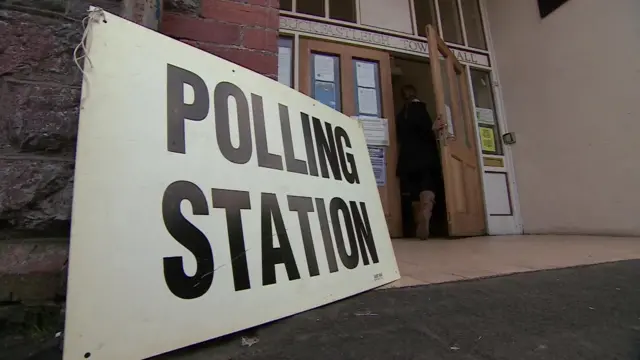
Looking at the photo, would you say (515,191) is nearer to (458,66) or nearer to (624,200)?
(624,200)

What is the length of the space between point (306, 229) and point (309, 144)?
0.22 meters

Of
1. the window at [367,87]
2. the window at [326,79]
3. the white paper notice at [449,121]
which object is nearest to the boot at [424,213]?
the white paper notice at [449,121]

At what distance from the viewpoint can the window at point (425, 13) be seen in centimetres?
297

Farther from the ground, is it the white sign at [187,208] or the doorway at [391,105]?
the doorway at [391,105]

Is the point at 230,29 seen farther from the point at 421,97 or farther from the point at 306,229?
the point at 421,97

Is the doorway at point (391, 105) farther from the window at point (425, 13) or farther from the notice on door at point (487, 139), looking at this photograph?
the window at point (425, 13)

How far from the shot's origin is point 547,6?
266cm

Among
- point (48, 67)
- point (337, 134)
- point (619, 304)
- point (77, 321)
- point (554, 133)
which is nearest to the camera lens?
point (77, 321)

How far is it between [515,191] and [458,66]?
1.26 metres

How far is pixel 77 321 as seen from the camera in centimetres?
38

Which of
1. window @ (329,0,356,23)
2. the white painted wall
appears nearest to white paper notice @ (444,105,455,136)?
the white painted wall

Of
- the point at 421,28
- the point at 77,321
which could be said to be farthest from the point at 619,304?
the point at 421,28

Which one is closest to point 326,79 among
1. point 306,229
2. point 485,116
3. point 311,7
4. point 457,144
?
point 311,7

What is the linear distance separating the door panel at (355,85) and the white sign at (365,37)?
7cm
